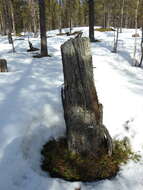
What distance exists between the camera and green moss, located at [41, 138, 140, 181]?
247 cm

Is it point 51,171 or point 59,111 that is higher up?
point 59,111

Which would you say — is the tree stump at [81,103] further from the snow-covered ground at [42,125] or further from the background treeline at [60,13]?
the background treeline at [60,13]

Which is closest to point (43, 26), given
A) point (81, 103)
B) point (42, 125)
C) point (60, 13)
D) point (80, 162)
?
point (42, 125)

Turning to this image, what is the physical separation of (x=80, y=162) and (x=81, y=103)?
2.94ft

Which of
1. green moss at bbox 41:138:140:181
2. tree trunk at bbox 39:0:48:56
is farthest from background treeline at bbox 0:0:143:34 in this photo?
green moss at bbox 41:138:140:181

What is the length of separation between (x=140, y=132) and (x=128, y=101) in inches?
30.4

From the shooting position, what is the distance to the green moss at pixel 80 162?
247 cm

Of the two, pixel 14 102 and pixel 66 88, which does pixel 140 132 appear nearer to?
pixel 66 88

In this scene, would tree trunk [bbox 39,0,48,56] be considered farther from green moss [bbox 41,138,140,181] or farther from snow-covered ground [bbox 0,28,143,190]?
green moss [bbox 41,138,140,181]

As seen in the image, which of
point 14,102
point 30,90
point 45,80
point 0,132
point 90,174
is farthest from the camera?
point 45,80

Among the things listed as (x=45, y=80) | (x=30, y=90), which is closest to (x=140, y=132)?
(x=30, y=90)

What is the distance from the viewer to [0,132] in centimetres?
271

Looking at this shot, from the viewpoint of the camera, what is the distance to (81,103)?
250 cm

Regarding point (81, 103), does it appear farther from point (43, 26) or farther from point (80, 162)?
point (43, 26)
